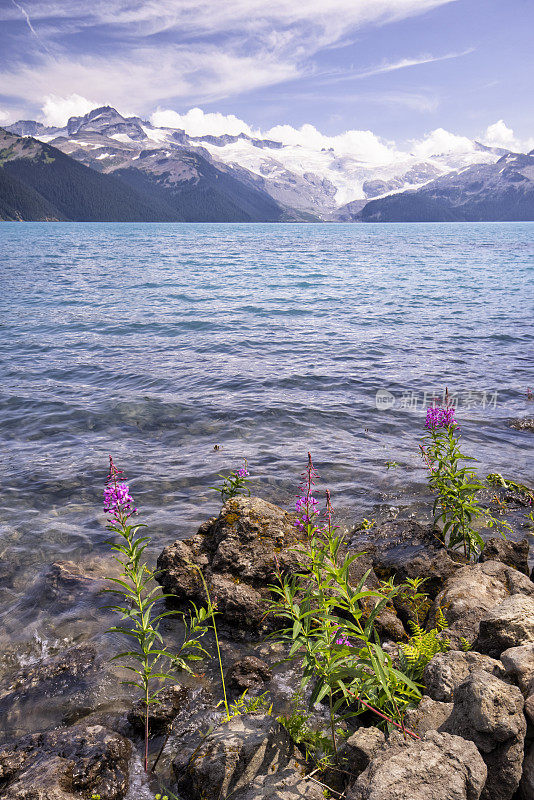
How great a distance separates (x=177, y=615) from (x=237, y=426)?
6855 mm

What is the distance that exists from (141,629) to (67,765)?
1156 mm

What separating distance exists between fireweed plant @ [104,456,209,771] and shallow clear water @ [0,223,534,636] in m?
2.25

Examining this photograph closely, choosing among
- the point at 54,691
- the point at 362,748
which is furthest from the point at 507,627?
the point at 54,691

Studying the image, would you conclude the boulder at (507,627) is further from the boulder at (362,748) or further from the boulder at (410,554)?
the boulder at (410,554)

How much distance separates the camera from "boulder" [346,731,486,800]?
2.67 meters

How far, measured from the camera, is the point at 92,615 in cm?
606

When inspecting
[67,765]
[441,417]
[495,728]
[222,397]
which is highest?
[441,417]

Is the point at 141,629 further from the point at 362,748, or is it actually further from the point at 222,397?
the point at 222,397

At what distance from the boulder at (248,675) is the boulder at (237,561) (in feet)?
2.01

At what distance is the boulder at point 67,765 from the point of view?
11.5 feet

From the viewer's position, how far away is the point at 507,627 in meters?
3.97

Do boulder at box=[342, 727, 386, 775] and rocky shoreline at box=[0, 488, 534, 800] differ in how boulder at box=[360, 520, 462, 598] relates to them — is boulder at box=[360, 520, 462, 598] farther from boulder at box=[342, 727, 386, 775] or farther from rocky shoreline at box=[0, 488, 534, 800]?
boulder at box=[342, 727, 386, 775]

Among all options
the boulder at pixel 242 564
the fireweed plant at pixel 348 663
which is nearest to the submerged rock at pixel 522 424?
the boulder at pixel 242 564

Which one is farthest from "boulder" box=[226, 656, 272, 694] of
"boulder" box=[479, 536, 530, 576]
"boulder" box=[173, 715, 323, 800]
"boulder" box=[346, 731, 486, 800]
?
"boulder" box=[479, 536, 530, 576]
